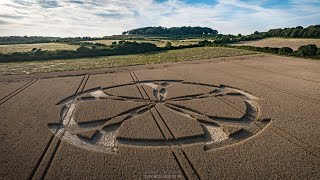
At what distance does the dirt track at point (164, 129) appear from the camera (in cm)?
1520

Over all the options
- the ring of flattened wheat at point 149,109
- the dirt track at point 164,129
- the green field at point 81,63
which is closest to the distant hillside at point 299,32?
the green field at point 81,63

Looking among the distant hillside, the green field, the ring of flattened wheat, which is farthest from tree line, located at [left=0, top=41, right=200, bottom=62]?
the distant hillside

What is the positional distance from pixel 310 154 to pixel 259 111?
29.7 ft

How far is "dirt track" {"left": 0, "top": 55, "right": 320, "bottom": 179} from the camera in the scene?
15203 mm

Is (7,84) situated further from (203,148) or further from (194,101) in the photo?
(203,148)

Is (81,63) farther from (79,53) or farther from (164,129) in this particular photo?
(164,129)

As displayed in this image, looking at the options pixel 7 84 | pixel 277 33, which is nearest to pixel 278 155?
pixel 7 84

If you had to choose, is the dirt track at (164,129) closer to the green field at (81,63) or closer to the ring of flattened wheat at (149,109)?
the ring of flattened wheat at (149,109)

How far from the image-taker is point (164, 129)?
2103 centimetres

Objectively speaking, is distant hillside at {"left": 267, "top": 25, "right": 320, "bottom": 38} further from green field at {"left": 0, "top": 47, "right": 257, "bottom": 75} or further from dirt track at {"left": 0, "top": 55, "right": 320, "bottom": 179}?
dirt track at {"left": 0, "top": 55, "right": 320, "bottom": 179}

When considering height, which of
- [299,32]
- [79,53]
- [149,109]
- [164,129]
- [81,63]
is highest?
[299,32]

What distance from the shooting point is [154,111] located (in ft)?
84.3

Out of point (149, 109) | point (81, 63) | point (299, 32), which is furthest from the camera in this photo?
point (299, 32)

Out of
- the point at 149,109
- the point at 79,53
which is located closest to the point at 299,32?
the point at 79,53
